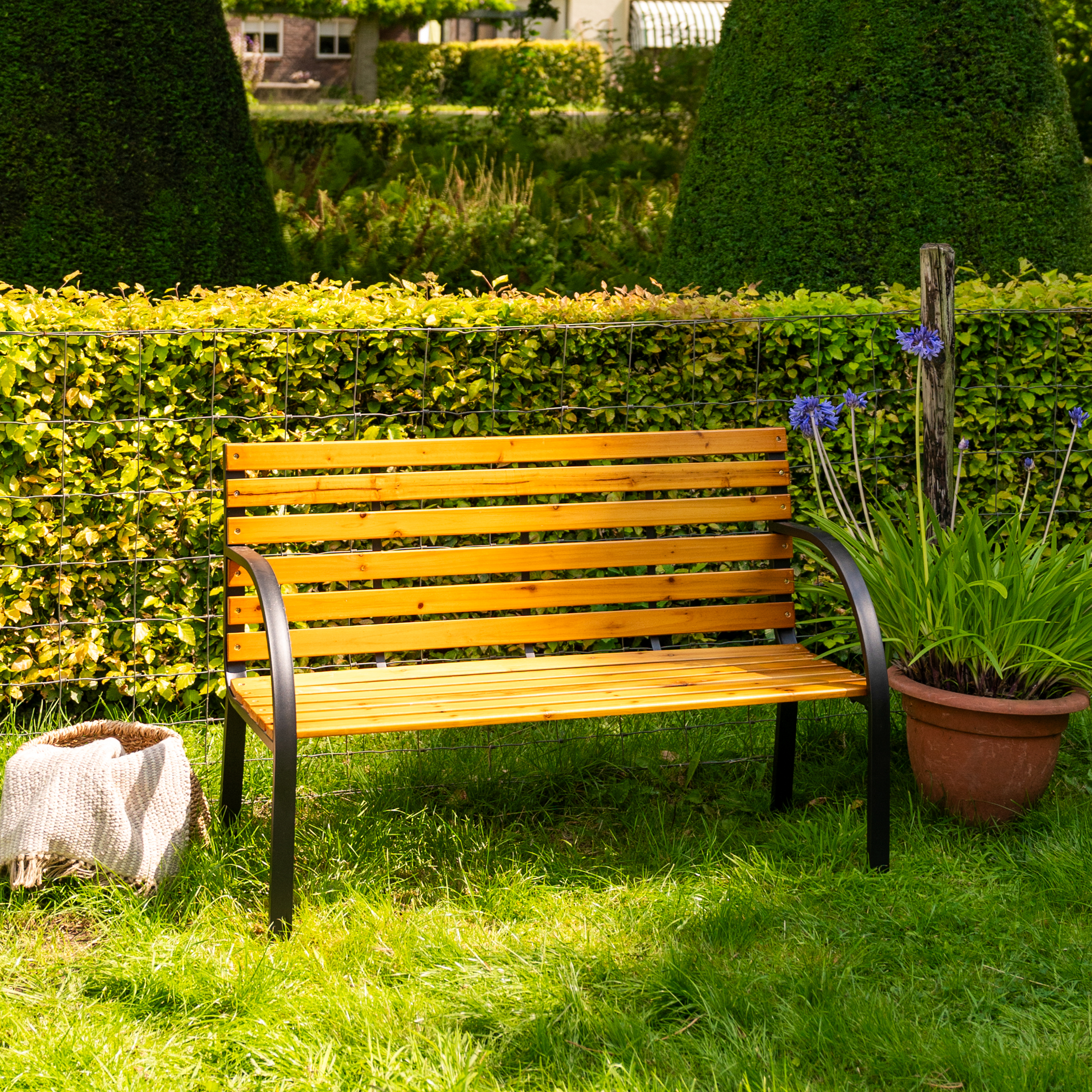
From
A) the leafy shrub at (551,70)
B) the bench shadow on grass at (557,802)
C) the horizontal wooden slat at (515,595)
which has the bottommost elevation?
the bench shadow on grass at (557,802)

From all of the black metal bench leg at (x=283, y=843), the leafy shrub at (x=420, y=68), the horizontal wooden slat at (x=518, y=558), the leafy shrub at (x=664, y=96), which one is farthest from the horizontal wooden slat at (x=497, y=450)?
the leafy shrub at (x=420, y=68)

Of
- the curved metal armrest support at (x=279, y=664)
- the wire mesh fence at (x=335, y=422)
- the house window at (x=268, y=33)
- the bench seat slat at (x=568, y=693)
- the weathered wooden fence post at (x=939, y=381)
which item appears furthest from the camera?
Answer: the house window at (x=268, y=33)

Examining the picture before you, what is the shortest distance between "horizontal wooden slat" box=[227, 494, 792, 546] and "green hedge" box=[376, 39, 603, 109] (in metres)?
18.7

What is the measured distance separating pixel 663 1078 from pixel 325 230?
25.6ft

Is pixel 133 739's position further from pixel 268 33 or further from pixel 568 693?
pixel 268 33

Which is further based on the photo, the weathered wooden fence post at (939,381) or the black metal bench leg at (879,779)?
the weathered wooden fence post at (939,381)

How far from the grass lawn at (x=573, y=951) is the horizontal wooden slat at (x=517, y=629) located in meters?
0.49

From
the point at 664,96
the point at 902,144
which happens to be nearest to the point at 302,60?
the point at 664,96

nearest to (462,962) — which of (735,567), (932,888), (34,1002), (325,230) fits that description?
(34,1002)

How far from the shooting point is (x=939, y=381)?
4.10 meters

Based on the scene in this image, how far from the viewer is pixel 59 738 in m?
3.26

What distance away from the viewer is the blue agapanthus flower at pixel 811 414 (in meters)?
3.71

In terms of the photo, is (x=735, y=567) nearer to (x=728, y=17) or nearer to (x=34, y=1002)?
(x=34, y=1002)

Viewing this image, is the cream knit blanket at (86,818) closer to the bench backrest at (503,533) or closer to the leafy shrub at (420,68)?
the bench backrest at (503,533)
